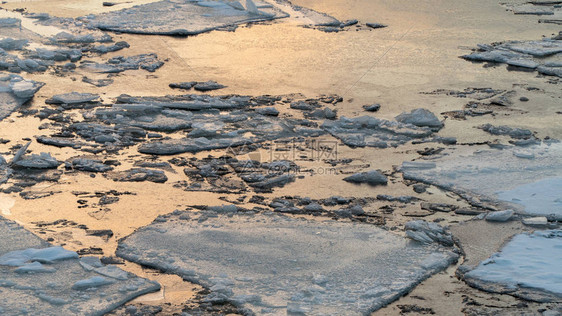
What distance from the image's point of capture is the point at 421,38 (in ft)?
28.8

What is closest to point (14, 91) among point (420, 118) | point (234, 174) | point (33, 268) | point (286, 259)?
point (234, 174)

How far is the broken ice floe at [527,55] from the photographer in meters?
7.72

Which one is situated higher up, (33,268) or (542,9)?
(542,9)

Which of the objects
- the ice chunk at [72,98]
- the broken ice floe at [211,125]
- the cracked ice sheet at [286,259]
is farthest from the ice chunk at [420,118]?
the ice chunk at [72,98]


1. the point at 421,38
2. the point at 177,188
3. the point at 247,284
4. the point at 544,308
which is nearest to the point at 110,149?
the point at 177,188

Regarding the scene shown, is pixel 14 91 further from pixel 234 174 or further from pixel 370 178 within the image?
pixel 370 178

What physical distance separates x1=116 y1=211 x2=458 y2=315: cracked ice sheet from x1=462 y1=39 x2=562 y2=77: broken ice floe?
4131 millimetres

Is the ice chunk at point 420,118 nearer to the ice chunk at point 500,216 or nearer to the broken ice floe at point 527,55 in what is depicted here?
the ice chunk at point 500,216

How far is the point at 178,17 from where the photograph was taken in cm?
940

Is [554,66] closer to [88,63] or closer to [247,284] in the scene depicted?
[88,63]

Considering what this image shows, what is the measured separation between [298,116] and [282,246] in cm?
232

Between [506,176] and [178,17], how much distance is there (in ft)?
17.9

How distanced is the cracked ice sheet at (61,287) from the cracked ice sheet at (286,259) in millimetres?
237


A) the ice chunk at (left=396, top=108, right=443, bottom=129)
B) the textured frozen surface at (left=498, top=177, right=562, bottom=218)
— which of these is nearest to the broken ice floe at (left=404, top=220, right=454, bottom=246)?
the textured frozen surface at (left=498, top=177, right=562, bottom=218)
